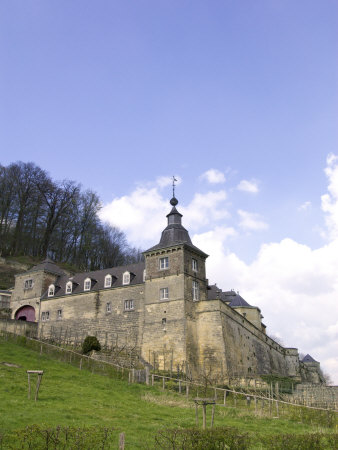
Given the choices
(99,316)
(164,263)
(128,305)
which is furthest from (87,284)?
(164,263)

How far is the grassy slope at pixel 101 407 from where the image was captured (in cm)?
1312

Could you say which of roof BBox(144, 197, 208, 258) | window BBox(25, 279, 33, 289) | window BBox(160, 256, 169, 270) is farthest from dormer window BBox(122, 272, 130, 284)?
window BBox(25, 279, 33, 289)

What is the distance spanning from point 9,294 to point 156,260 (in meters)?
20.6

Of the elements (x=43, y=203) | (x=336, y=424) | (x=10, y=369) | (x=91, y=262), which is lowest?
(x=336, y=424)

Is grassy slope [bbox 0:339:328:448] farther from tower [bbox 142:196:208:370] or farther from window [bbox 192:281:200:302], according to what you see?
window [bbox 192:281:200:302]

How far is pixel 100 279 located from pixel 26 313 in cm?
935

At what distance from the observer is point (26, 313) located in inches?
1698

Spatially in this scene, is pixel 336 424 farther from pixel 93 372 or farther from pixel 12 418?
pixel 93 372

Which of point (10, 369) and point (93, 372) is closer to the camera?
point (10, 369)

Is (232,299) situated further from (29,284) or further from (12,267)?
(12,267)

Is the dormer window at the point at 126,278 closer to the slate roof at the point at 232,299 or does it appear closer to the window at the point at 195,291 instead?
the window at the point at 195,291

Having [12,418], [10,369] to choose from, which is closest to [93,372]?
[10,369]

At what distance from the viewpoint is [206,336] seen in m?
31.9

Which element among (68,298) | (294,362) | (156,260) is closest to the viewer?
(156,260)
